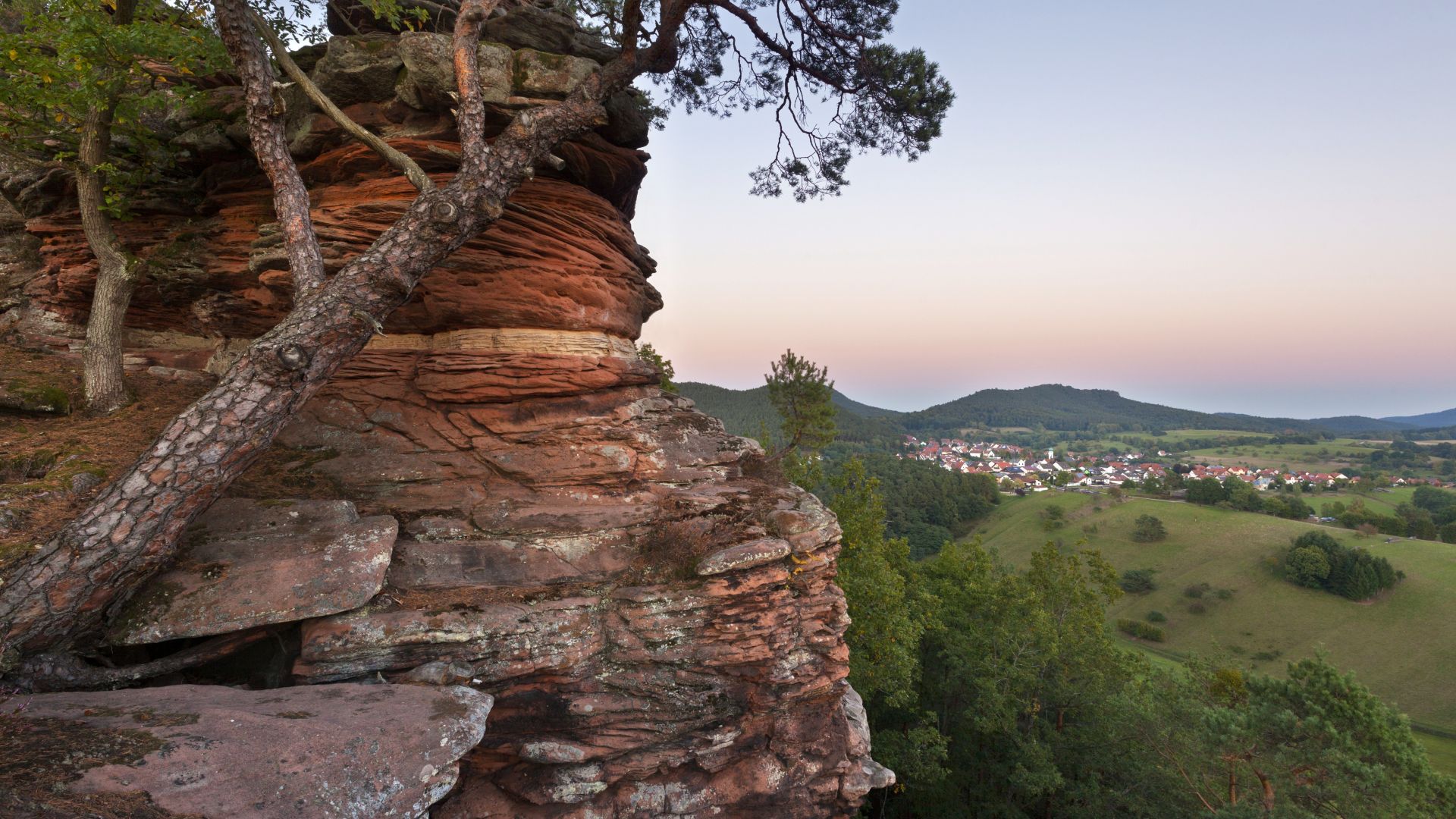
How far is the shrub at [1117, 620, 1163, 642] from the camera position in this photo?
175 feet

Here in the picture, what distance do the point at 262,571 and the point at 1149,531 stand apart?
99.4 meters

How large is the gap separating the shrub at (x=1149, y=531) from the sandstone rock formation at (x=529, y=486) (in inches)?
3524

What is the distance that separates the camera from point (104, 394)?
8.16m

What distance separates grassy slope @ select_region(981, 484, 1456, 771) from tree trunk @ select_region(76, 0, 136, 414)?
5191cm

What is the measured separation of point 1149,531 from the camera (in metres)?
74.7

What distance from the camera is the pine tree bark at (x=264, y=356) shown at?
16.5 feet

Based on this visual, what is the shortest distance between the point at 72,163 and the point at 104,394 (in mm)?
3971

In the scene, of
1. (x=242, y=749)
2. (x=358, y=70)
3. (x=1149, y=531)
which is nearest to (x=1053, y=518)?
(x=1149, y=531)

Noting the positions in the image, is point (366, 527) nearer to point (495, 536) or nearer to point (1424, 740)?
point (495, 536)

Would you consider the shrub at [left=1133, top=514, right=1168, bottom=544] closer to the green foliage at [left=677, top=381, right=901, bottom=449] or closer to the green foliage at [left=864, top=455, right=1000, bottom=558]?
the green foliage at [left=864, top=455, right=1000, bottom=558]

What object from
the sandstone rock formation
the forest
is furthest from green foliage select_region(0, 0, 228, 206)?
the forest

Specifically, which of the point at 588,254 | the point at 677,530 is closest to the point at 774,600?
the point at 677,530

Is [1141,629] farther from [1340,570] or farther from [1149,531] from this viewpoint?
[1149,531]

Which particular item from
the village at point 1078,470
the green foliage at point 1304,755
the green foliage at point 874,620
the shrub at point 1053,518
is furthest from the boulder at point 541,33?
the village at point 1078,470
